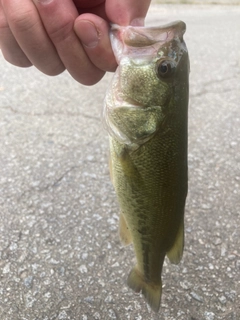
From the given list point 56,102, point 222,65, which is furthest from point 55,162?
point 222,65

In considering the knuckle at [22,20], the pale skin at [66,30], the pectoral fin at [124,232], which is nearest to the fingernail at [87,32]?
the pale skin at [66,30]

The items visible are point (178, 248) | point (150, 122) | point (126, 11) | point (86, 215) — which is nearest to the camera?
point (126, 11)

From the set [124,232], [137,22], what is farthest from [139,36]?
[124,232]

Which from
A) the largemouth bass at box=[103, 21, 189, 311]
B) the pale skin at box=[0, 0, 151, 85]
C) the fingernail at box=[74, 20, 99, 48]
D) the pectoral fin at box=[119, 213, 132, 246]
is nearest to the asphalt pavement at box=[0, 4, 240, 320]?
the pectoral fin at box=[119, 213, 132, 246]

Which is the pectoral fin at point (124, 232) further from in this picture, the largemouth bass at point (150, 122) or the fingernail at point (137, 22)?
the fingernail at point (137, 22)

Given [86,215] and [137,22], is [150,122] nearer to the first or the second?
[137,22]

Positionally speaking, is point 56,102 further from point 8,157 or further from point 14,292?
point 14,292
